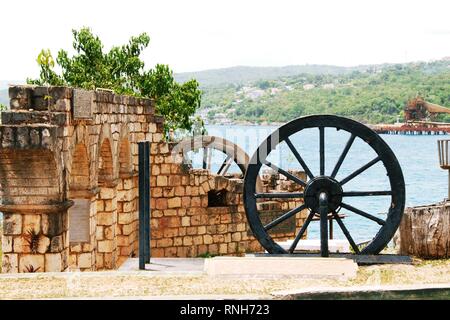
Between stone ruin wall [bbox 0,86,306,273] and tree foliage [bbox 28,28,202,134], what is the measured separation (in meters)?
10.6

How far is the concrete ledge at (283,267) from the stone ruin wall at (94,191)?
260 centimetres

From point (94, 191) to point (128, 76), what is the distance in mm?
17289

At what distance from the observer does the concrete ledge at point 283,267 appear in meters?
9.21

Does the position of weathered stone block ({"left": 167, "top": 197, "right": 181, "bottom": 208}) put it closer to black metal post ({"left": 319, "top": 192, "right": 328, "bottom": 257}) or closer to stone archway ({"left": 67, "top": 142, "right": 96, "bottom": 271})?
stone archway ({"left": 67, "top": 142, "right": 96, "bottom": 271})

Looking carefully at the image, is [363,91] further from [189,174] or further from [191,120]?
[189,174]

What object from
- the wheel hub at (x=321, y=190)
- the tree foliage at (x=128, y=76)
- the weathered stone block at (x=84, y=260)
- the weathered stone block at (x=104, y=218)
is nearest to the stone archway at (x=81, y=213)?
the weathered stone block at (x=84, y=260)

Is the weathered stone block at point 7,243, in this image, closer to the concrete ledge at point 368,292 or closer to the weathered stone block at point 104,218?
the weathered stone block at point 104,218

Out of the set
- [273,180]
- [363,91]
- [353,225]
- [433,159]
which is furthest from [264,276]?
[363,91]

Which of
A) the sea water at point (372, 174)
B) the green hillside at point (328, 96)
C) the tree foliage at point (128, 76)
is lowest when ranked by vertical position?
the sea water at point (372, 174)

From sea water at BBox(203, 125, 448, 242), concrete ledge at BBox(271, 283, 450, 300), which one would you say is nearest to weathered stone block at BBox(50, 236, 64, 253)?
concrete ledge at BBox(271, 283, 450, 300)
